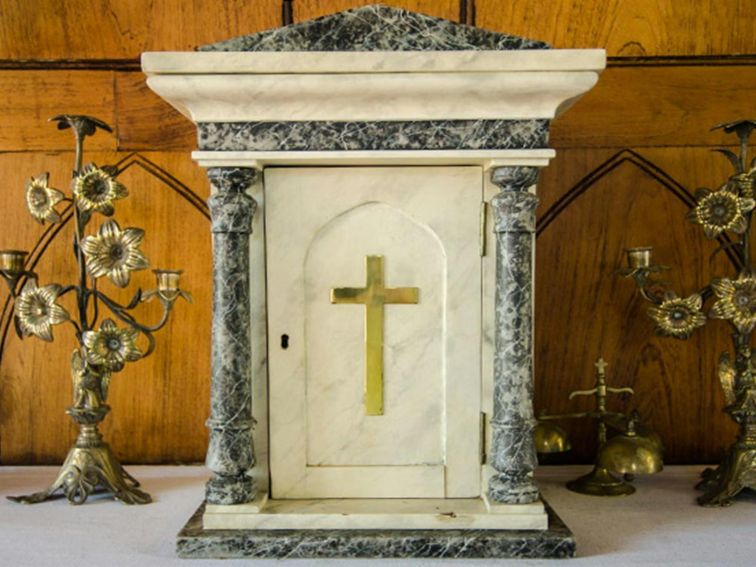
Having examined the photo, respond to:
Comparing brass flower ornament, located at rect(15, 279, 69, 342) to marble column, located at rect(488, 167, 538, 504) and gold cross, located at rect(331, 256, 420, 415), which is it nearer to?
gold cross, located at rect(331, 256, 420, 415)

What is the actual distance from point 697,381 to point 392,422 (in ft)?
4.27

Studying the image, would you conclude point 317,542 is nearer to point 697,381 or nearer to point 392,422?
point 392,422

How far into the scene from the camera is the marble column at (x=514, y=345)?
2.06 m

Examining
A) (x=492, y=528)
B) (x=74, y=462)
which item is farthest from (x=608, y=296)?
(x=74, y=462)

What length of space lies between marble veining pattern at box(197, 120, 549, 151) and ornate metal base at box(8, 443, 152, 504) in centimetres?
104

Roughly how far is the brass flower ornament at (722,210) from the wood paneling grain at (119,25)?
1.59 m

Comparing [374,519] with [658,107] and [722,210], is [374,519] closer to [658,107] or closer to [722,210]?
[722,210]

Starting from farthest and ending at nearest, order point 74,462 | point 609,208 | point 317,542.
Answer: point 609,208, point 74,462, point 317,542

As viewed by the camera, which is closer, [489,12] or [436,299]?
[436,299]

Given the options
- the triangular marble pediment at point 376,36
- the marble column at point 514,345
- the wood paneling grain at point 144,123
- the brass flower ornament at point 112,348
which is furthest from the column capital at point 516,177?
the wood paneling grain at point 144,123

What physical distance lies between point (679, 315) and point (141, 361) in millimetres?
1839

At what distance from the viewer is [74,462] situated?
96.2 inches

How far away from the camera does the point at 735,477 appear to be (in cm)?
241

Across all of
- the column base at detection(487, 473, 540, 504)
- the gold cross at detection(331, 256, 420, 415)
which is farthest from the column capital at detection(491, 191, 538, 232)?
the column base at detection(487, 473, 540, 504)
